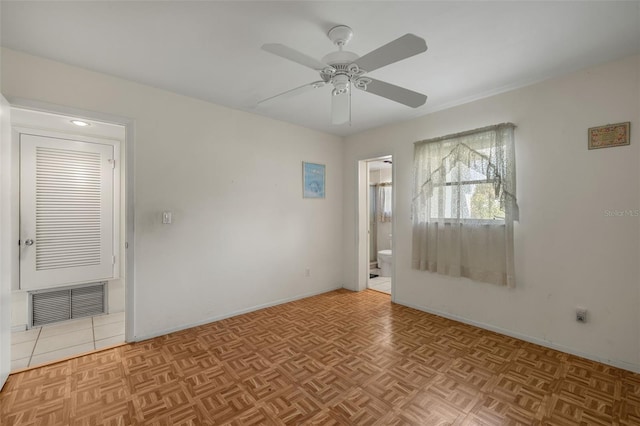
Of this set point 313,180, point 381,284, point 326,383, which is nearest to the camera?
point 326,383

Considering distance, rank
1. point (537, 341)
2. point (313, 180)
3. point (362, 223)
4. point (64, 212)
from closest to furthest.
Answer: point (537, 341), point (64, 212), point (313, 180), point (362, 223)

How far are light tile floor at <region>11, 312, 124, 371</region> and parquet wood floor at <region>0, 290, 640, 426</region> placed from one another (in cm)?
27

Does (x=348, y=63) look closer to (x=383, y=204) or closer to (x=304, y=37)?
(x=304, y=37)

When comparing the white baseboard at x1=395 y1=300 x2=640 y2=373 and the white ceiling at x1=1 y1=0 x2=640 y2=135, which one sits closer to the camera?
the white ceiling at x1=1 y1=0 x2=640 y2=135

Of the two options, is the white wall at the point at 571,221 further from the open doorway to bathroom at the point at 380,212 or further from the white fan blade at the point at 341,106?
the open doorway to bathroom at the point at 380,212

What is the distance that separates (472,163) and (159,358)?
11.7 feet

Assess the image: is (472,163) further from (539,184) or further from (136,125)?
(136,125)

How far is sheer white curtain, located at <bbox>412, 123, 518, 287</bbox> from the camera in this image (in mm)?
2793

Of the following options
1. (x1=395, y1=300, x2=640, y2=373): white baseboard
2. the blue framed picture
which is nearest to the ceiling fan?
the blue framed picture

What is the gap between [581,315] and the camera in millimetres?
2400

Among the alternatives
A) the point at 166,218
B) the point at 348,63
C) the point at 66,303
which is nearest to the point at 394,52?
the point at 348,63

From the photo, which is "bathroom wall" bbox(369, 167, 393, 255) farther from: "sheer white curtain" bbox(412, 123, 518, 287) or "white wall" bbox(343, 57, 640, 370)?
"white wall" bbox(343, 57, 640, 370)

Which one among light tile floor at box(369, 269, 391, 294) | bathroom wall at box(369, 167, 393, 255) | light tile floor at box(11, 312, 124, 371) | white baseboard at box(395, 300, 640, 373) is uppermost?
bathroom wall at box(369, 167, 393, 255)

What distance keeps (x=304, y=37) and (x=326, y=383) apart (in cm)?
250
